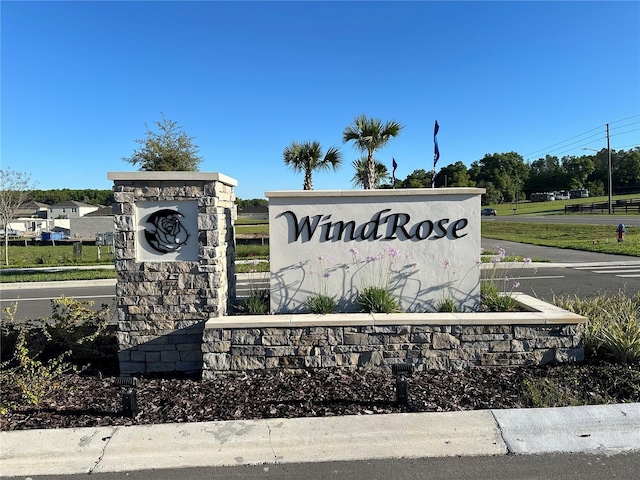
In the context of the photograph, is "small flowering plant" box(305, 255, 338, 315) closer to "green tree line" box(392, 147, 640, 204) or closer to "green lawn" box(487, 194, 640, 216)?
"green lawn" box(487, 194, 640, 216)

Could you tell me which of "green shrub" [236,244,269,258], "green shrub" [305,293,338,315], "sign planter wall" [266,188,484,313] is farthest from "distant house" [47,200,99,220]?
"green shrub" [305,293,338,315]

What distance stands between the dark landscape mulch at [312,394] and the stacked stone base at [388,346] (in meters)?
0.12

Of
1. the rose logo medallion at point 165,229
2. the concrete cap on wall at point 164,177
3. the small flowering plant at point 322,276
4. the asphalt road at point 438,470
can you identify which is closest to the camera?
the asphalt road at point 438,470

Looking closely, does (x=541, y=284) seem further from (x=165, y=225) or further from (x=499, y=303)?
(x=165, y=225)

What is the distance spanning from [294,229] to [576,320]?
334 centimetres

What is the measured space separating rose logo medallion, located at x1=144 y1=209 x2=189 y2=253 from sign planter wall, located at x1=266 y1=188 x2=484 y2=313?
1.11 meters

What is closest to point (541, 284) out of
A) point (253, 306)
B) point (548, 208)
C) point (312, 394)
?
point (253, 306)

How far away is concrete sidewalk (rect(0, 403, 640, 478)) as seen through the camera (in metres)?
3.16

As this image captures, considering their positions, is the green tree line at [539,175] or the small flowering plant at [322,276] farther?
the green tree line at [539,175]

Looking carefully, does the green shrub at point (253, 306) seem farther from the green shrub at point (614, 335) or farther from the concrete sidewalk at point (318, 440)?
the green shrub at point (614, 335)

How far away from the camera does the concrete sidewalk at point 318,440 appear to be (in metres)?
3.16

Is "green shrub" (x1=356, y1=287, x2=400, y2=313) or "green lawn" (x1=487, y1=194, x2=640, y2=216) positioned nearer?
"green shrub" (x1=356, y1=287, x2=400, y2=313)

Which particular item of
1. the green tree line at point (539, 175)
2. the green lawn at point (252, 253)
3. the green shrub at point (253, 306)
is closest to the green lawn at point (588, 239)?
the green lawn at point (252, 253)

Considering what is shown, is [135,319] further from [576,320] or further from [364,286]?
[576,320]
